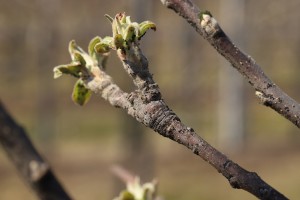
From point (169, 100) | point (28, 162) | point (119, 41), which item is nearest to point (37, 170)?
point (28, 162)

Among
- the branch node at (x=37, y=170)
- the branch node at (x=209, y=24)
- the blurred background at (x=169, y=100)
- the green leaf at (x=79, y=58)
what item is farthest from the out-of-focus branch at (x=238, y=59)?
the blurred background at (x=169, y=100)

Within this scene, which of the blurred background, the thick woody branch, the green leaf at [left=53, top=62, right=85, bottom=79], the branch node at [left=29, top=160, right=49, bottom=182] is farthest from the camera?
the blurred background

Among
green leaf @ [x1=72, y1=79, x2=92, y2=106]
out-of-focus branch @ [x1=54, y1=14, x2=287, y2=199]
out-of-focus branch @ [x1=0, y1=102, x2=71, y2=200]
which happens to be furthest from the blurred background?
out-of-focus branch @ [x1=54, y1=14, x2=287, y2=199]

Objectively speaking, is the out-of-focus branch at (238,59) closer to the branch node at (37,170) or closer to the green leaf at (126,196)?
the green leaf at (126,196)

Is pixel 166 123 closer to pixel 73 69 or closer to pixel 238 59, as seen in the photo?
pixel 238 59

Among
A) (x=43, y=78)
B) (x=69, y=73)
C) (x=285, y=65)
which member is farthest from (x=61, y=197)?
(x=285, y=65)

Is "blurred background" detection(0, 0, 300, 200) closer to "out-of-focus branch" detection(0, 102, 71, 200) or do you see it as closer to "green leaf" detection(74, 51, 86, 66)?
"out-of-focus branch" detection(0, 102, 71, 200)
